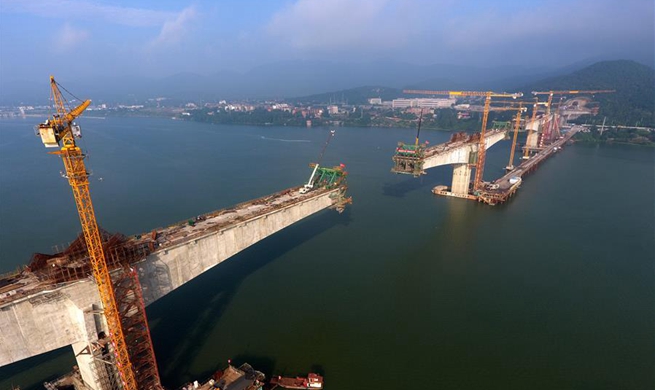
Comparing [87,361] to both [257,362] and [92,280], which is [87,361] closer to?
[92,280]

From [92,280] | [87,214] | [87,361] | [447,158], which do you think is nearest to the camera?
[87,214]

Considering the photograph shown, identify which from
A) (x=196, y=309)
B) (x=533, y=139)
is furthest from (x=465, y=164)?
(x=533, y=139)

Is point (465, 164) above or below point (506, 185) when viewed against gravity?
above

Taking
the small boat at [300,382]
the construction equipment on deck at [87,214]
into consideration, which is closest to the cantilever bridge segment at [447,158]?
the small boat at [300,382]

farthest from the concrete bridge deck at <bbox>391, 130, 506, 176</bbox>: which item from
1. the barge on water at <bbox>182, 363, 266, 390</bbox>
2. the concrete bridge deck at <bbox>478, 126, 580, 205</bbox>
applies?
the barge on water at <bbox>182, 363, 266, 390</bbox>

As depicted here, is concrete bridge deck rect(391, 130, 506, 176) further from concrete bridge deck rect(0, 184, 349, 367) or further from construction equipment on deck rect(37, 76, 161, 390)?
construction equipment on deck rect(37, 76, 161, 390)

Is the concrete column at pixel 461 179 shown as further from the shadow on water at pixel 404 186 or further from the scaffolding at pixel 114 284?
the scaffolding at pixel 114 284

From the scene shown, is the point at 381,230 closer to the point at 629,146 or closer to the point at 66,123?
the point at 66,123
